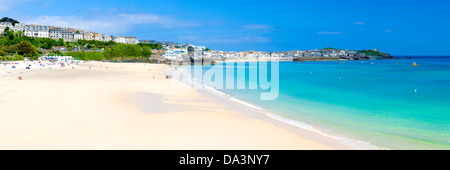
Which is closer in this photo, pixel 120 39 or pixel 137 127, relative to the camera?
pixel 137 127

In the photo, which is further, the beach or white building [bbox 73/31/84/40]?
white building [bbox 73/31/84/40]

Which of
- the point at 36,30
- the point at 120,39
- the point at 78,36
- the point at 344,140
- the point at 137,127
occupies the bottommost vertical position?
the point at 344,140

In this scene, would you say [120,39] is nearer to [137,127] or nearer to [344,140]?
[137,127]

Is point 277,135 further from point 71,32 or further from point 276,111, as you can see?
point 71,32

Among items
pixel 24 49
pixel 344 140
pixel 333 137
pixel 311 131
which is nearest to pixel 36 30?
pixel 24 49

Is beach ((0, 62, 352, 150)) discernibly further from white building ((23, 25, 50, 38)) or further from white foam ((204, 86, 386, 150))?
white building ((23, 25, 50, 38))

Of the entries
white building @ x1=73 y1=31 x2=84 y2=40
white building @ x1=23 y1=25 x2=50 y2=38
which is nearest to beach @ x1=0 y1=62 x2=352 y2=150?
white building @ x1=23 y1=25 x2=50 y2=38

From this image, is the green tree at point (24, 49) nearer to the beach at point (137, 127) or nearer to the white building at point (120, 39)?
the beach at point (137, 127)
